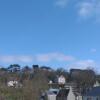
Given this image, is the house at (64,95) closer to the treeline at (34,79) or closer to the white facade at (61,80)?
the treeline at (34,79)

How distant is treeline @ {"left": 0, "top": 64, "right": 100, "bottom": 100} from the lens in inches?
2805

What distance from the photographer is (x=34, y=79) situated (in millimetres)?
99062

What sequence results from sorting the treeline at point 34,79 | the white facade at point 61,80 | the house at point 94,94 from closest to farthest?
the house at point 94,94
the treeline at point 34,79
the white facade at point 61,80


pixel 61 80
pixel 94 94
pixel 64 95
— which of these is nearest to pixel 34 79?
pixel 64 95

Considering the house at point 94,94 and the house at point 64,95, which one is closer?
the house at point 94,94

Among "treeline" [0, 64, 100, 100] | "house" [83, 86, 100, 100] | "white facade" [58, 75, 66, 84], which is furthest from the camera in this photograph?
"white facade" [58, 75, 66, 84]

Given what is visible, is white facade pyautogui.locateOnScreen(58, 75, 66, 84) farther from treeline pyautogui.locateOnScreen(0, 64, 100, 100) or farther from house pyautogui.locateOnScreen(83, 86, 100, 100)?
house pyautogui.locateOnScreen(83, 86, 100, 100)

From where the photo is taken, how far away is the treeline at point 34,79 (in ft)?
234

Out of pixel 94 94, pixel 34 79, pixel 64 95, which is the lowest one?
pixel 94 94

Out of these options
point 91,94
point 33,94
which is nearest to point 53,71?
point 33,94

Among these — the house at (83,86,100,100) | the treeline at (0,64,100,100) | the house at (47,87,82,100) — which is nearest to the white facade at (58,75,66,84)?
the treeline at (0,64,100,100)

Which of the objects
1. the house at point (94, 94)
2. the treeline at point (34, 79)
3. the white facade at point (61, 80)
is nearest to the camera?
the house at point (94, 94)

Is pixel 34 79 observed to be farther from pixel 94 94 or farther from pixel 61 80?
pixel 94 94

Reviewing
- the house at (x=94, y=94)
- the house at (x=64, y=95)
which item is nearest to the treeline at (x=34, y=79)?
the house at (x=64, y=95)
